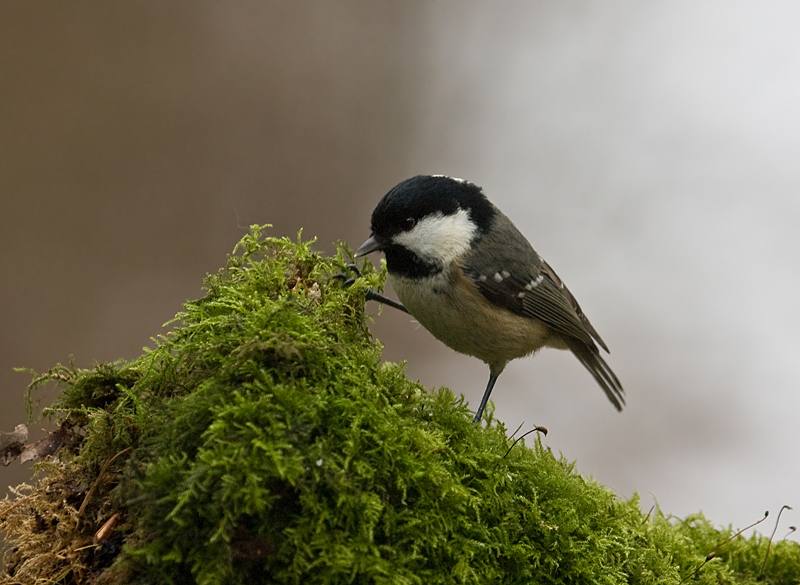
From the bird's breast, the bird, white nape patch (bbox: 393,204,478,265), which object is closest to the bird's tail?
the bird

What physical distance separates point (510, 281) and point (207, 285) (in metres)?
1.04

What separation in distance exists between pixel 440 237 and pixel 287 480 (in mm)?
1114

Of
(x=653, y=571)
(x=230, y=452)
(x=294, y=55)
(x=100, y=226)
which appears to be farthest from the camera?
(x=294, y=55)

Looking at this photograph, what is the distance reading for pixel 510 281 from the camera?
1.94 m

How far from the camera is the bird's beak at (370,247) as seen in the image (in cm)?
169

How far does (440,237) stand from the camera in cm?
180

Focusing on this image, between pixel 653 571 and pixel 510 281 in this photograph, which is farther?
pixel 510 281

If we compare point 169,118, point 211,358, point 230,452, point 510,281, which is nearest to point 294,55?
point 169,118

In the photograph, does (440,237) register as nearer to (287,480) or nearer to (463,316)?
(463,316)

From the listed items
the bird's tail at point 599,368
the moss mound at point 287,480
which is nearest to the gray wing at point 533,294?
the bird's tail at point 599,368

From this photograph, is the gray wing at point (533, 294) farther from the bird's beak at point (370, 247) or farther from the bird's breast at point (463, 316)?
the bird's beak at point (370, 247)

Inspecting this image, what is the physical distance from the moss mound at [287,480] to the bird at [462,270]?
482 mm

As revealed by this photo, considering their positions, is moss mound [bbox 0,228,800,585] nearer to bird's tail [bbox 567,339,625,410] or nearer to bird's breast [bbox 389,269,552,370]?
bird's breast [bbox 389,269,552,370]

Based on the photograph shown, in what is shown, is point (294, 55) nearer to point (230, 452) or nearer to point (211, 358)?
point (211, 358)
